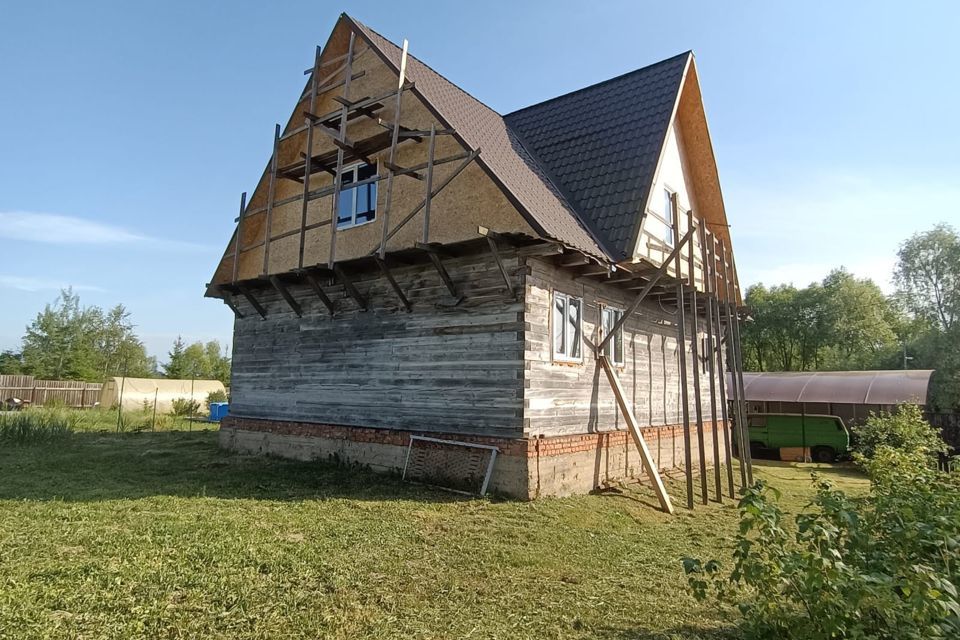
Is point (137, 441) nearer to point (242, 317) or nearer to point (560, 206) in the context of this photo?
point (242, 317)

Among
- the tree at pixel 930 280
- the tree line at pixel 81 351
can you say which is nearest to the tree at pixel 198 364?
the tree line at pixel 81 351

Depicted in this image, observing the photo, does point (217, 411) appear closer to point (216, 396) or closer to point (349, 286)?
point (216, 396)

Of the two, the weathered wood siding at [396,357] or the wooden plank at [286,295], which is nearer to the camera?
the weathered wood siding at [396,357]

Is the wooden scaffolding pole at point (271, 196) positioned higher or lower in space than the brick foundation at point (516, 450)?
higher

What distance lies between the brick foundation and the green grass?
489 millimetres

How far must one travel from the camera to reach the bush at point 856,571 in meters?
2.94

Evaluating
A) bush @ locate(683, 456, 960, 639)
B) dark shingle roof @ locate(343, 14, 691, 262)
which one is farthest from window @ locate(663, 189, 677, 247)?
bush @ locate(683, 456, 960, 639)

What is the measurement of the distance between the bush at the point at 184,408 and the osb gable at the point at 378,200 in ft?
55.7

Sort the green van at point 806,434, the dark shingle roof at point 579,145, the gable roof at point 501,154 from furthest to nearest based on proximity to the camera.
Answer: the green van at point 806,434 → the dark shingle roof at point 579,145 → the gable roof at point 501,154

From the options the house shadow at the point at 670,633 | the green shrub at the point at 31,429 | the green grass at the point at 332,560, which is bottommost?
the house shadow at the point at 670,633

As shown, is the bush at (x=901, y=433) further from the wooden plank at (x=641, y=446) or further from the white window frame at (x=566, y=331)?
the white window frame at (x=566, y=331)

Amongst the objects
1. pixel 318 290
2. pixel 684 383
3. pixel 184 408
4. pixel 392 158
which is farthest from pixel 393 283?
pixel 184 408

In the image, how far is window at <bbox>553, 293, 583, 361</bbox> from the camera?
10.1m

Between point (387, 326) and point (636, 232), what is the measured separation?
17.2 ft
